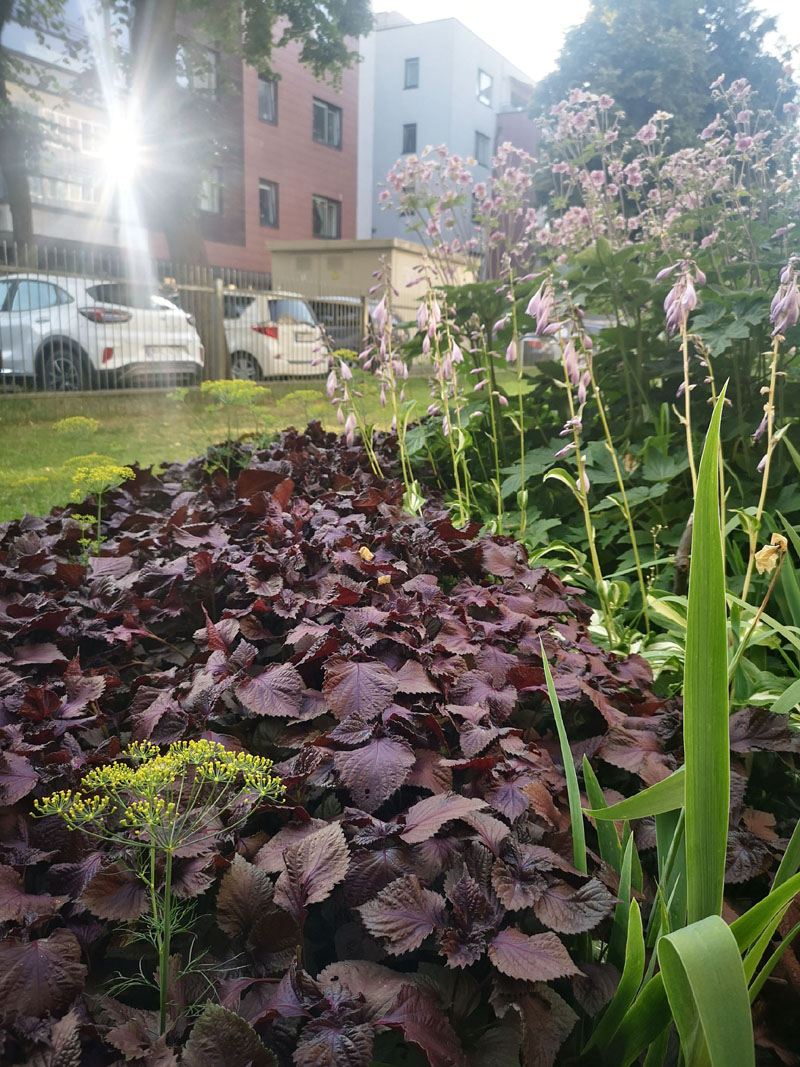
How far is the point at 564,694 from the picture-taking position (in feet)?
4.75

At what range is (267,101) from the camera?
69.2 ft

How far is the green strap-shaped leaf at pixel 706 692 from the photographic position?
2.43 feet

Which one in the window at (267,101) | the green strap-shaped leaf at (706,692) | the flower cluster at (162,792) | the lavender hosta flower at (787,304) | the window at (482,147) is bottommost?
the flower cluster at (162,792)

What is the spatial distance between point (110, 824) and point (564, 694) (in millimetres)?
824

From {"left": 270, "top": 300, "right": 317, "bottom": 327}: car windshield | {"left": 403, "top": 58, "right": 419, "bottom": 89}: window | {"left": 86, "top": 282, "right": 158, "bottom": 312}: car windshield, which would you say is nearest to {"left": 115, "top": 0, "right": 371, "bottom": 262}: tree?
{"left": 270, "top": 300, "right": 317, "bottom": 327}: car windshield

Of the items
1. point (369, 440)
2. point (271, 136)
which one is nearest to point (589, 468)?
point (369, 440)

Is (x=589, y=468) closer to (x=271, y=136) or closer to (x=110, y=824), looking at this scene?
(x=110, y=824)

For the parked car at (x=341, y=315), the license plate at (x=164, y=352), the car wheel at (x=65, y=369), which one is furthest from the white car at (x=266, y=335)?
the car wheel at (x=65, y=369)

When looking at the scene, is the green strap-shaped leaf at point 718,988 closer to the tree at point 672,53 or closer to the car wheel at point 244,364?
the car wheel at point 244,364

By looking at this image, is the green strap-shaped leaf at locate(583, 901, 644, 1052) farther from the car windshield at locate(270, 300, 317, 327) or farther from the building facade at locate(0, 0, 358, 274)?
the building facade at locate(0, 0, 358, 274)

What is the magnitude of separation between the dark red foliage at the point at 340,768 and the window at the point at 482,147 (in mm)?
32022

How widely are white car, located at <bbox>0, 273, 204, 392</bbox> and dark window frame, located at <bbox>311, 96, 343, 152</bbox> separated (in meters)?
15.5

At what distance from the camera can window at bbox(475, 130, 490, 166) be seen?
30.2 meters

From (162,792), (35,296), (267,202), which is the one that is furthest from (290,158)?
(162,792)
